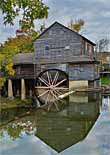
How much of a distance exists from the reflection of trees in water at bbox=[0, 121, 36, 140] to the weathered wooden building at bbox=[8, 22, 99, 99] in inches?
839

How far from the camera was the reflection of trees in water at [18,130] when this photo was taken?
12.7 meters

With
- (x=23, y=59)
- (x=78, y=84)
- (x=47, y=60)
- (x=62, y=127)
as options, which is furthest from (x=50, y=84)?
(x=62, y=127)

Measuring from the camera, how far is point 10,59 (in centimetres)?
3478

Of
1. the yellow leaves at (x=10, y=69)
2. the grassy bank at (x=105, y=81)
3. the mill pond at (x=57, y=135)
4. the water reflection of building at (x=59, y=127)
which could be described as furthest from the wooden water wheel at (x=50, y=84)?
the mill pond at (x=57, y=135)

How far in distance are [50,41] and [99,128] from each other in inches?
981

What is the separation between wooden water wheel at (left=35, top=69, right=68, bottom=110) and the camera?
36.8 metres

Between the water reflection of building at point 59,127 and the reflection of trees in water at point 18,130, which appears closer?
the water reflection of building at point 59,127

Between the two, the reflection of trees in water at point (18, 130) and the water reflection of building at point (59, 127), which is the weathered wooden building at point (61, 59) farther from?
the reflection of trees in water at point (18, 130)

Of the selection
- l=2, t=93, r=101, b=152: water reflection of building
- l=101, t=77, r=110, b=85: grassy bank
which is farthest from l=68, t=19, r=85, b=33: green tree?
l=2, t=93, r=101, b=152: water reflection of building

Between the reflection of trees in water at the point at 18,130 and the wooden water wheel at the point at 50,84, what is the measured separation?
69.0 feet

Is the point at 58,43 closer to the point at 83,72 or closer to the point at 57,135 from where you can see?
the point at 83,72

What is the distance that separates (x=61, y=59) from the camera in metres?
37.6

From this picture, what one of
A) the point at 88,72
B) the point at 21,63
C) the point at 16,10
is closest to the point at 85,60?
the point at 88,72

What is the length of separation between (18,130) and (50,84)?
78.6ft
